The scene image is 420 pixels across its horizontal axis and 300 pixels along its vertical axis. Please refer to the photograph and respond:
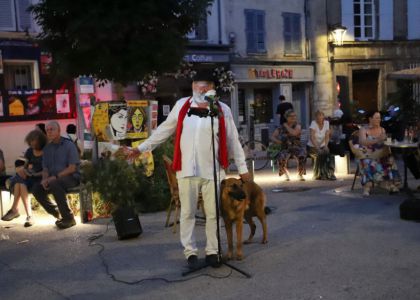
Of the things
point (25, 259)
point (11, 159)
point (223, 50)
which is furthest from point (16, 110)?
point (25, 259)

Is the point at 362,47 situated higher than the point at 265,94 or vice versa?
the point at 362,47

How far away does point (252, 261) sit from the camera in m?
5.16

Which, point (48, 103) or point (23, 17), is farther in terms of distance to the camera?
point (48, 103)

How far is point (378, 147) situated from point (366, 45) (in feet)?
47.0

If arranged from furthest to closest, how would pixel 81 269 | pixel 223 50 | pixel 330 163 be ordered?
pixel 223 50 → pixel 330 163 → pixel 81 269

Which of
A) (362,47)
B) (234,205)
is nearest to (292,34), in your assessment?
(362,47)

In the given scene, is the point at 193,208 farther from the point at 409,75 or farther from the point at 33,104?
the point at 33,104

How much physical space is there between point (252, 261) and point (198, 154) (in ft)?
3.77

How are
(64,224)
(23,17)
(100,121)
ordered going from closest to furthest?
1. (64,224)
2. (100,121)
3. (23,17)

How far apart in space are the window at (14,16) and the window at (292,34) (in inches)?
383

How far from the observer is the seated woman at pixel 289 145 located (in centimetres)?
1056

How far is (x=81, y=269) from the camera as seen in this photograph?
521 centimetres

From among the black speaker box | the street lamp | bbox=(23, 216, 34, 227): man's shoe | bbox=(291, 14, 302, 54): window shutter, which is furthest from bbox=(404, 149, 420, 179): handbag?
the street lamp

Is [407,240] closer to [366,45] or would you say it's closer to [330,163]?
[330,163]
